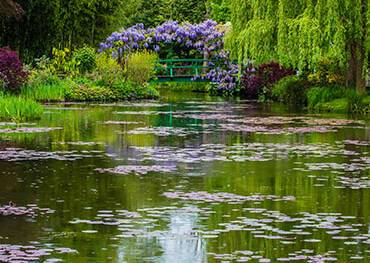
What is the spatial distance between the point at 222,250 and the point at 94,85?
3024cm

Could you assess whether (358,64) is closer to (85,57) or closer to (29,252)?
(85,57)

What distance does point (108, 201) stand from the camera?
11.1 metres

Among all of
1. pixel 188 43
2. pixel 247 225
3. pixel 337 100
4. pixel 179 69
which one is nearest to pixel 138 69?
pixel 337 100

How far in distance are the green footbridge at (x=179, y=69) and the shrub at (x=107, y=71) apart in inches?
428

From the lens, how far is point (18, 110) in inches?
959

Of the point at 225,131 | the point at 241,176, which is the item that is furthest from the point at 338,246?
the point at 225,131

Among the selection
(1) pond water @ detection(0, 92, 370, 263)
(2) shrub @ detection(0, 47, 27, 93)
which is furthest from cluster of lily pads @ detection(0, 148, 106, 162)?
(2) shrub @ detection(0, 47, 27, 93)

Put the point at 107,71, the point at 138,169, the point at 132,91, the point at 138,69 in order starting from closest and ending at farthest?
the point at 138,169 < the point at 107,71 < the point at 132,91 < the point at 138,69

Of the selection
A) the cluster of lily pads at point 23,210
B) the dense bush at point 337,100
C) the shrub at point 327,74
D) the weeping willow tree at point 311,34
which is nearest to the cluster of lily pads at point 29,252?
the cluster of lily pads at point 23,210

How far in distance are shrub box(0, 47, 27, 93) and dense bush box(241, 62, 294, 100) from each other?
40.4ft

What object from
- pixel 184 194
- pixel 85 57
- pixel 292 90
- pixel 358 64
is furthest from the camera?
pixel 85 57

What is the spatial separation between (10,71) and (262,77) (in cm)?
1417

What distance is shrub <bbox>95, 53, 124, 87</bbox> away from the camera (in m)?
38.4

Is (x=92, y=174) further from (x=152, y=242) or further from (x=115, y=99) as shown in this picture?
(x=115, y=99)
